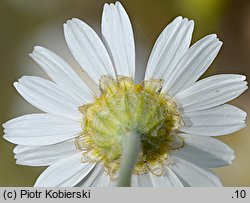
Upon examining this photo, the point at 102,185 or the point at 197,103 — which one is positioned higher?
the point at 197,103

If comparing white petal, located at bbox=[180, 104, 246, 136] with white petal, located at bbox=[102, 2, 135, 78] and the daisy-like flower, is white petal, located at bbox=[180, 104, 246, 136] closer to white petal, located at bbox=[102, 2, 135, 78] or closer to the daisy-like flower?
the daisy-like flower

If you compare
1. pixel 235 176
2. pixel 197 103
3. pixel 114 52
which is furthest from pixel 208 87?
pixel 235 176

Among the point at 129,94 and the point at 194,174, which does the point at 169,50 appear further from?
the point at 194,174

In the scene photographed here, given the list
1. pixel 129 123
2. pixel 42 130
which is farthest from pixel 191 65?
pixel 42 130

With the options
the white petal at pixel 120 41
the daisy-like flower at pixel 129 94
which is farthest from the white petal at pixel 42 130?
the white petal at pixel 120 41

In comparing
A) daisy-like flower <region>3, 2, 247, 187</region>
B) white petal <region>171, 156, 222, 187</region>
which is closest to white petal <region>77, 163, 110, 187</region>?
daisy-like flower <region>3, 2, 247, 187</region>

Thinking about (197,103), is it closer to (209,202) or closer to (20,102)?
(209,202)

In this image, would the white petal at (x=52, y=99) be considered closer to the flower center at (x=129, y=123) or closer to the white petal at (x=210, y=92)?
the flower center at (x=129, y=123)
